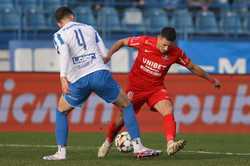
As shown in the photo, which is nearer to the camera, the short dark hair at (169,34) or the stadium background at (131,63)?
the short dark hair at (169,34)

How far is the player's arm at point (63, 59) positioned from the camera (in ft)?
35.0

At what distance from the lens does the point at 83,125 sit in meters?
18.7

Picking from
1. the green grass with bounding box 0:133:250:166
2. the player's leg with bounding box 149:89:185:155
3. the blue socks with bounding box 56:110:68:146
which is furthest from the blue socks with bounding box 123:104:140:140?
the blue socks with bounding box 56:110:68:146

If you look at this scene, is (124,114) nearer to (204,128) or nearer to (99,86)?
(99,86)

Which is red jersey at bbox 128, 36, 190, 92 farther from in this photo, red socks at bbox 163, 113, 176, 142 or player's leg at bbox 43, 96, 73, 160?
player's leg at bbox 43, 96, 73, 160

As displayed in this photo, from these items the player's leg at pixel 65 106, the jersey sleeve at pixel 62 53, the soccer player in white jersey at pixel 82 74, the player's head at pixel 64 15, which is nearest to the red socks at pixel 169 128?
the soccer player in white jersey at pixel 82 74

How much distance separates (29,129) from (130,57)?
5408 mm

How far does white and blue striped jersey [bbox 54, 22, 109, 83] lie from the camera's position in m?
11.0

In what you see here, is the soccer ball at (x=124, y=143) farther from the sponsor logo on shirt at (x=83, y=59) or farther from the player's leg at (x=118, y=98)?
the sponsor logo on shirt at (x=83, y=59)

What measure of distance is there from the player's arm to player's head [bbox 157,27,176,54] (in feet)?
5.10

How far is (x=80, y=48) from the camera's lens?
1105 centimetres

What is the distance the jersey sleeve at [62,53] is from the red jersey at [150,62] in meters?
1.52

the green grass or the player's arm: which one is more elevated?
the player's arm

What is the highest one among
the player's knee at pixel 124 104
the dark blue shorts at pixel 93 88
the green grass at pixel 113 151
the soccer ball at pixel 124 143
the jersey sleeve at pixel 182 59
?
the jersey sleeve at pixel 182 59
